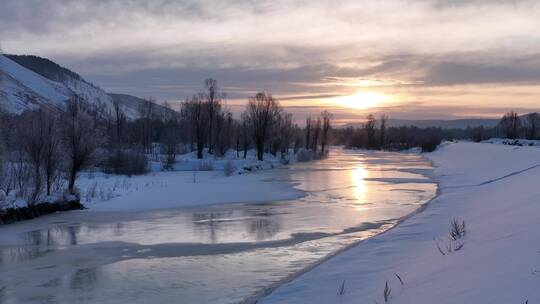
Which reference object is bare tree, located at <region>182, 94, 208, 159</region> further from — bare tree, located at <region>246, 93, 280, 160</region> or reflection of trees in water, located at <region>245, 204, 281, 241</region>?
reflection of trees in water, located at <region>245, 204, 281, 241</region>

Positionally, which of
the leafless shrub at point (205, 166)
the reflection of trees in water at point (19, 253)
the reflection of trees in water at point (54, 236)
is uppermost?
the leafless shrub at point (205, 166)

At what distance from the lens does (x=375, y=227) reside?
628 inches

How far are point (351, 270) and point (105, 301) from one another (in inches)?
180

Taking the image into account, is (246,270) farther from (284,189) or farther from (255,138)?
(255,138)

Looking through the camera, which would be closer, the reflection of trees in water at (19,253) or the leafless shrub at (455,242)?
the leafless shrub at (455,242)

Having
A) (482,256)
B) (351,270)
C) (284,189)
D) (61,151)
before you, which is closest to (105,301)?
(351,270)

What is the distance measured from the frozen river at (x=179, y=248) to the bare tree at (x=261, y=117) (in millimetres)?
41018

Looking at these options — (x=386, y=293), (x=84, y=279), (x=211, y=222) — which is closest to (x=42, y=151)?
(x=211, y=222)

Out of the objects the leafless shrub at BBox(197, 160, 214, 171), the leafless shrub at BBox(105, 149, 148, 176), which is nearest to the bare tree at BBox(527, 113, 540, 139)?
the leafless shrub at BBox(197, 160, 214, 171)

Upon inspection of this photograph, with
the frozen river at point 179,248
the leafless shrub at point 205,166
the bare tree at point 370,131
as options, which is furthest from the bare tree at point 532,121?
the frozen river at point 179,248

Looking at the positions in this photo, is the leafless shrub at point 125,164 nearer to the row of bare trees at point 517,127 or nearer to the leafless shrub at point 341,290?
the leafless shrub at point 341,290

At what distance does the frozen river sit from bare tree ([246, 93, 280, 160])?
41.0 metres

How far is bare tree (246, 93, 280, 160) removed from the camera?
64125 mm

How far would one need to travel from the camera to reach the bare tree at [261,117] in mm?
64125
